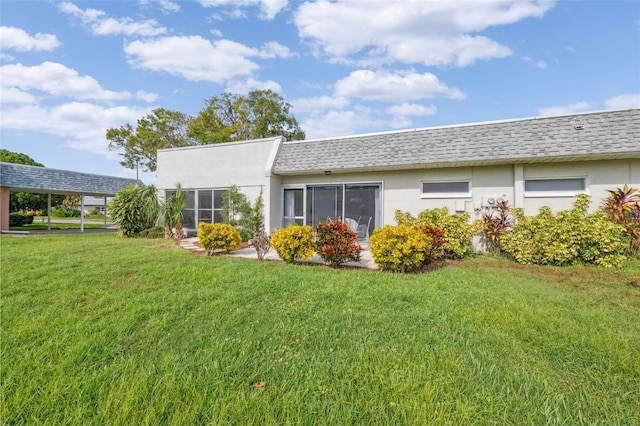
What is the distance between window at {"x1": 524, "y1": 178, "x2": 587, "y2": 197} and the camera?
8.22 m

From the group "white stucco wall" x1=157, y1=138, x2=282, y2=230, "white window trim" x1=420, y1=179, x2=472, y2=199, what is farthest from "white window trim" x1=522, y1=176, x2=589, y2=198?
"white stucco wall" x1=157, y1=138, x2=282, y2=230

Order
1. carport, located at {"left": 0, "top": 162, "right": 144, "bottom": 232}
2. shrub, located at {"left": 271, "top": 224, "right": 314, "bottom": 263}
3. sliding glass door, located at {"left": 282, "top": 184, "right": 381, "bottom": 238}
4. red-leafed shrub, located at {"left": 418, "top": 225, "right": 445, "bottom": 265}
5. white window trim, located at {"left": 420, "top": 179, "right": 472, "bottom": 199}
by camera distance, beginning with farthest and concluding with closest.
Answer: carport, located at {"left": 0, "top": 162, "right": 144, "bottom": 232} → sliding glass door, located at {"left": 282, "top": 184, "right": 381, "bottom": 238} → white window trim, located at {"left": 420, "top": 179, "right": 472, "bottom": 199} → red-leafed shrub, located at {"left": 418, "top": 225, "right": 445, "bottom": 265} → shrub, located at {"left": 271, "top": 224, "right": 314, "bottom": 263}

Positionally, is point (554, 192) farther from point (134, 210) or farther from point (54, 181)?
point (54, 181)

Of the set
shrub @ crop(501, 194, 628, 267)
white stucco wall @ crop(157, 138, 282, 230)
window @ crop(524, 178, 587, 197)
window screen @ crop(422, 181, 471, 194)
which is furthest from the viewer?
white stucco wall @ crop(157, 138, 282, 230)

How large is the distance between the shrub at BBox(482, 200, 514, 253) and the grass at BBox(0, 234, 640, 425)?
3058mm

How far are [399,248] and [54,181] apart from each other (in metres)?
20.5

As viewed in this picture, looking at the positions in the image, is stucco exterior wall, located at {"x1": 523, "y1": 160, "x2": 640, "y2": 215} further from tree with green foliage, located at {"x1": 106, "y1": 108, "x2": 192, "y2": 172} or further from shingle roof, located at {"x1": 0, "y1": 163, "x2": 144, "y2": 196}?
tree with green foliage, located at {"x1": 106, "y1": 108, "x2": 192, "y2": 172}

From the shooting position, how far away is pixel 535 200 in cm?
852

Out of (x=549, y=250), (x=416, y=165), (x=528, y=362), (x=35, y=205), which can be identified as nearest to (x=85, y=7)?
(x=416, y=165)

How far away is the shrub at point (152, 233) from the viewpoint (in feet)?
41.5

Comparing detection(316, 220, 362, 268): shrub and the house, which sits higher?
the house

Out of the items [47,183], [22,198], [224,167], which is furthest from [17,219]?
[224,167]

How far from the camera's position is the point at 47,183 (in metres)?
16.0

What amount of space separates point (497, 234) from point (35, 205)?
38.5m
